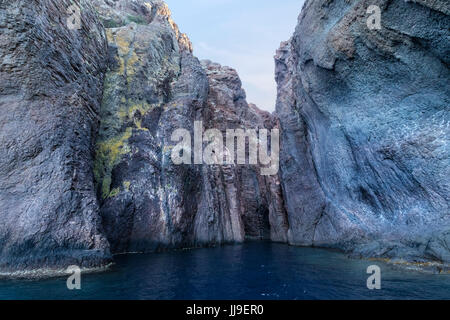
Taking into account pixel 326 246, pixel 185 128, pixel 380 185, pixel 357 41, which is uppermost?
pixel 357 41

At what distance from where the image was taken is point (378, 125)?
21.9 meters

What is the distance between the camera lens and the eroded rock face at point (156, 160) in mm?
28422

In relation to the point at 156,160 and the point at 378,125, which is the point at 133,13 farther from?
the point at 378,125

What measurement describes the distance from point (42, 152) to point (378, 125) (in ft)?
79.2

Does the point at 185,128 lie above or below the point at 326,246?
above

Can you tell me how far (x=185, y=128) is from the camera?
35.9m

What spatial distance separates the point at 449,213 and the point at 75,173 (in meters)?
24.3

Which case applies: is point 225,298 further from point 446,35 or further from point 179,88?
point 179,88

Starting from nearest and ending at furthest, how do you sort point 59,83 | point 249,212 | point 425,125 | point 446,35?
point 446,35, point 425,125, point 59,83, point 249,212

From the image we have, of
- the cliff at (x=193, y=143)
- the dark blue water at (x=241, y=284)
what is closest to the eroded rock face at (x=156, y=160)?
the cliff at (x=193, y=143)

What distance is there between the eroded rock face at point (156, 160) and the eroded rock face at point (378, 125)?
39.7ft

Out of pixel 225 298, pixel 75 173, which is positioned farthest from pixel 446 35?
pixel 75 173

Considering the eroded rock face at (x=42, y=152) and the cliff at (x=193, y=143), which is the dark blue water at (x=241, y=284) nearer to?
the eroded rock face at (x=42, y=152)

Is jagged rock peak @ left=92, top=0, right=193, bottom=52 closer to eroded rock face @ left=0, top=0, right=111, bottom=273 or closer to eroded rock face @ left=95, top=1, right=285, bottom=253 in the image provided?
eroded rock face @ left=95, top=1, right=285, bottom=253
